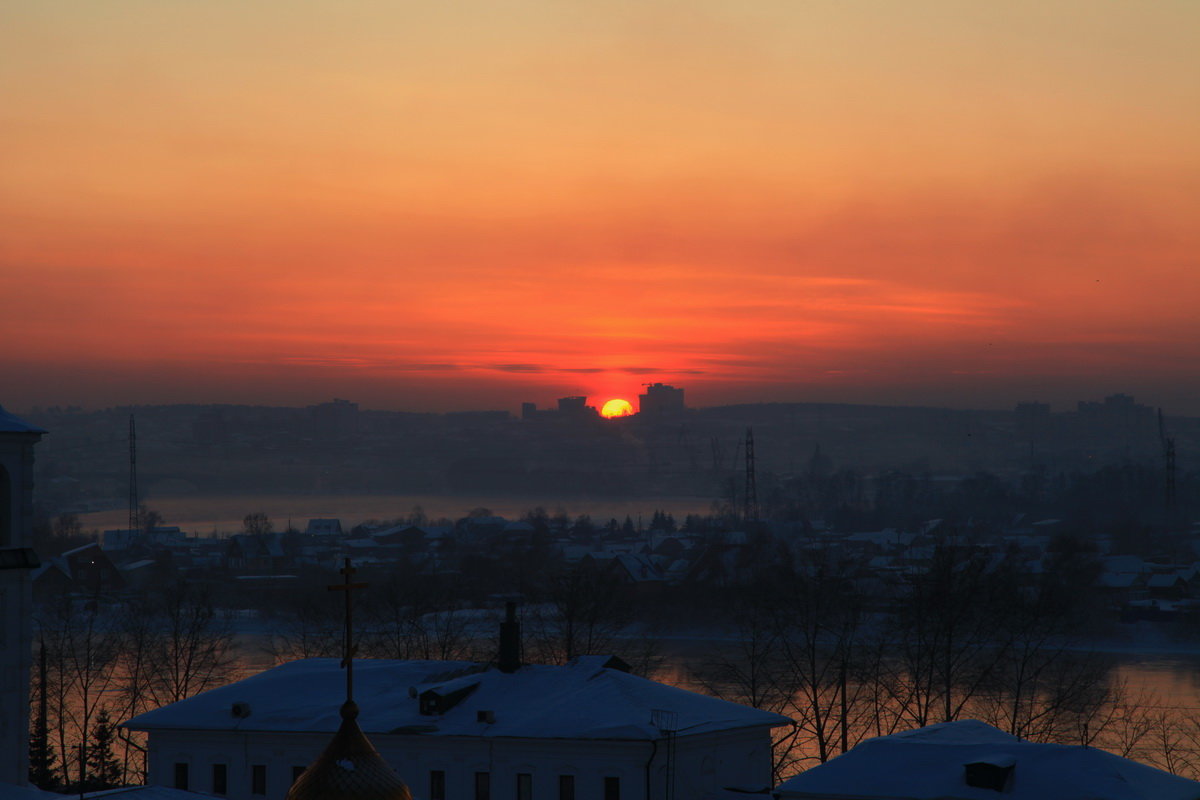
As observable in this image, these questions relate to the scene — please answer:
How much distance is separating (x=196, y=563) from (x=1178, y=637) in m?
73.4

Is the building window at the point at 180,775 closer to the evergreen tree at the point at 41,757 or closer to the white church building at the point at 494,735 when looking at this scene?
the white church building at the point at 494,735

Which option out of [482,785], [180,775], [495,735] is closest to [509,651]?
[495,735]

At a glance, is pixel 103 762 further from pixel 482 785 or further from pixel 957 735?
pixel 957 735

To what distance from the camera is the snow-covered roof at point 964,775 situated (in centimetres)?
2242

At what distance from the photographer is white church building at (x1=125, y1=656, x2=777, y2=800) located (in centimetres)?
2714

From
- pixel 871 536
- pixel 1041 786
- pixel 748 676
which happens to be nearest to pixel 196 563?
pixel 871 536

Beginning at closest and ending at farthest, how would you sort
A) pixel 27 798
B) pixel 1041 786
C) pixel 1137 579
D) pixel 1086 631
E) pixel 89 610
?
pixel 27 798, pixel 1041 786, pixel 1086 631, pixel 89 610, pixel 1137 579

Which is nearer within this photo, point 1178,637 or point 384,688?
point 384,688

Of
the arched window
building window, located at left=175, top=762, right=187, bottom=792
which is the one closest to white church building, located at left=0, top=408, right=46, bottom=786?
the arched window

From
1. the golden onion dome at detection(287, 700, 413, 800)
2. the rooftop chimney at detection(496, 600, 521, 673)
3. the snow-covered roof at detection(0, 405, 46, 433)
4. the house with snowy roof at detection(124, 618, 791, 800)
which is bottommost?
the house with snowy roof at detection(124, 618, 791, 800)

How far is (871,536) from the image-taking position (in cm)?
14538

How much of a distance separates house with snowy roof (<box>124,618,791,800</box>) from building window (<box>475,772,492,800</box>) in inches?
0.7

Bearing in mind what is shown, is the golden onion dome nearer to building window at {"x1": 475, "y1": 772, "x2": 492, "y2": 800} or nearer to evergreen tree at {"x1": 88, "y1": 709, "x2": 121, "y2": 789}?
building window at {"x1": 475, "y1": 772, "x2": 492, "y2": 800}

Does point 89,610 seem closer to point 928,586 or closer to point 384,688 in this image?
point 928,586
